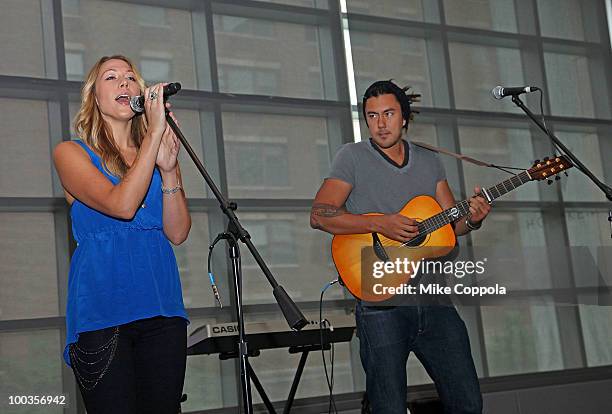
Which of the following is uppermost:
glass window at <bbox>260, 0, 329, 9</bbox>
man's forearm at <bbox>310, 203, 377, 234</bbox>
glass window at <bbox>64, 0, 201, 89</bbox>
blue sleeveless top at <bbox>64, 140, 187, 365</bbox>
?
glass window at <bbox>260, 0, 329, 9</bbox>

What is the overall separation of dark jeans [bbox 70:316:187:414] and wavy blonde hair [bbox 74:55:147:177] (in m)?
0.43

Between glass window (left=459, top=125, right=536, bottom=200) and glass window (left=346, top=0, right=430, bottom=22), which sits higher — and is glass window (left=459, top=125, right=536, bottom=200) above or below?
below

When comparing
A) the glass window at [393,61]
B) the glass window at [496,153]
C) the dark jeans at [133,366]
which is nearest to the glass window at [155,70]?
the glass window at [393,61]

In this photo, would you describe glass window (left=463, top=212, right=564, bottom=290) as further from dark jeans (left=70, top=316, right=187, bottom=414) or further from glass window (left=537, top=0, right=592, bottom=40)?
dark jeans (left=70, top=316, right=187, bottom=414)

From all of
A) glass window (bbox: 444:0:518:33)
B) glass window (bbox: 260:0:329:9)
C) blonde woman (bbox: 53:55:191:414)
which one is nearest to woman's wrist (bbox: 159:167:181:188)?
blonde woman (bbox: 53:55:191:414)

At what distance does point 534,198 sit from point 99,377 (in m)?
4.19

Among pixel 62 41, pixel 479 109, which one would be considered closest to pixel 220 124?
pixel 62 41

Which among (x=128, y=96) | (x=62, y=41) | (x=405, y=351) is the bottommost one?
(x=405, y=351)

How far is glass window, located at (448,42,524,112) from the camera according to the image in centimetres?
547

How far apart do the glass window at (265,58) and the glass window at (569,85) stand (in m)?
1.81

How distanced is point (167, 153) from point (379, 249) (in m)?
1.11

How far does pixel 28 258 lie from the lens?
4.02 meters

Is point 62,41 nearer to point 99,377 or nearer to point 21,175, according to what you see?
point 21,175

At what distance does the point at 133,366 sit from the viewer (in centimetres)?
195
